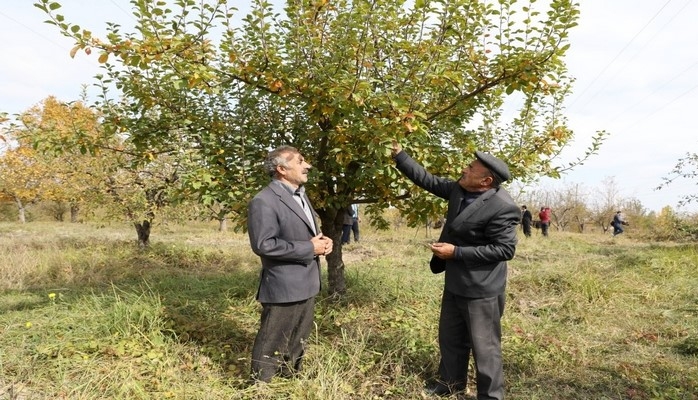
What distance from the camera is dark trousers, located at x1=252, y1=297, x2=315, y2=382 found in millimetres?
3109

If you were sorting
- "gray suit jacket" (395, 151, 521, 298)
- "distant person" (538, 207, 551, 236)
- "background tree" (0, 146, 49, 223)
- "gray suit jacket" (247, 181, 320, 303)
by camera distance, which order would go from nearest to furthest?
"gray suit jacket" (247, 181, 320, 303)
"gray suit jacket" (395, 151, 521, 298)
"distant person" (538, 207, 551, 236)
"background tree" (0, 146, 49, 223)

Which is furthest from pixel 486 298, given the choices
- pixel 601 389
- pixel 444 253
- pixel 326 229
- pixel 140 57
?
pixel 140 57

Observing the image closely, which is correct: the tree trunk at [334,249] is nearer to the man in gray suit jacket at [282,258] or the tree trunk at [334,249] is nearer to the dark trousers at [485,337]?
the man in gray suit jacket at [282,258]

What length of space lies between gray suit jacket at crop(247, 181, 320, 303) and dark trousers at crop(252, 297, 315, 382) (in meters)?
0.12

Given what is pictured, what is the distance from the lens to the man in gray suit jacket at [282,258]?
117 inches

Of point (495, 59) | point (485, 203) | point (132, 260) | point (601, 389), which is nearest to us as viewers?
point (485, 203)

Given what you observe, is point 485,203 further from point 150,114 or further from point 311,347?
point 150,114

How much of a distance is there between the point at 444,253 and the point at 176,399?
86.4 inches

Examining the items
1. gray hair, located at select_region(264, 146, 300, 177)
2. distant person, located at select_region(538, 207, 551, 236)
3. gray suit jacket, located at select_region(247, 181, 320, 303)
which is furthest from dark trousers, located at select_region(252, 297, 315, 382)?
distant person, located at select_region(538, 207, 551, 236)

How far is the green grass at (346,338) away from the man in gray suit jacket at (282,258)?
0.27 m

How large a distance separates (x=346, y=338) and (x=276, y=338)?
1.07m

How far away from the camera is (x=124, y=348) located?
146 inches

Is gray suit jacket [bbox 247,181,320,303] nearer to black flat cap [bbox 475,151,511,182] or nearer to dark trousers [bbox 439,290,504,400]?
dark trousers [bbox 439,290,504,400]

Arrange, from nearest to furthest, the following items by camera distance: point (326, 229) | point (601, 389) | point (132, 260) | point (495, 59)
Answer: point (601, 389)
point (495, 59)
point (326, 229)
point (132, 260)
